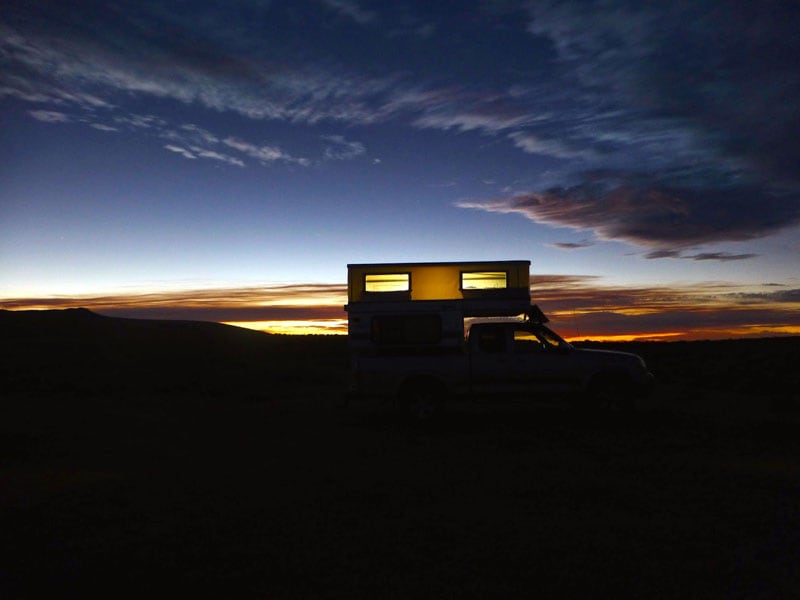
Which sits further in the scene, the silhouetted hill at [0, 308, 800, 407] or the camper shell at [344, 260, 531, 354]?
the silhouetted hill at [0, 308, 800, 407]

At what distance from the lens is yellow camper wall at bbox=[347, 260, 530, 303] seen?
13.0 metres

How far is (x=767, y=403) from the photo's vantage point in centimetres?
1670

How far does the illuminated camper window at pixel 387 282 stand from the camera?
13.0 metres

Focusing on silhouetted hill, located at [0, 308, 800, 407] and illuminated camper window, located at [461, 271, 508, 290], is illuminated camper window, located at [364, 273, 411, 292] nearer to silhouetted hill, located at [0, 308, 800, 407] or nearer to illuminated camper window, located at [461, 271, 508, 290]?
illuminated camper window, located at [461, 271, 508, 290]

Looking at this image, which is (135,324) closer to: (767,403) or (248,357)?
(248,357)

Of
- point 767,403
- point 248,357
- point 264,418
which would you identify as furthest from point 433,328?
point 248,357

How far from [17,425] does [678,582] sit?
43.7 ft

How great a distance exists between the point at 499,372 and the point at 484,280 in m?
1.88

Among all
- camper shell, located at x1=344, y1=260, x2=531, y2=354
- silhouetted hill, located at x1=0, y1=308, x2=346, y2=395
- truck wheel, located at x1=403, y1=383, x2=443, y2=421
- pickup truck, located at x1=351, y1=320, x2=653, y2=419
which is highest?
camper shell, located at x1=344, y1=260, x2=531, y2=354

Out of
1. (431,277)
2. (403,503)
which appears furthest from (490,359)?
(403,503)

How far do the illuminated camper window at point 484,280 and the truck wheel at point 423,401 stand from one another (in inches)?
84.9

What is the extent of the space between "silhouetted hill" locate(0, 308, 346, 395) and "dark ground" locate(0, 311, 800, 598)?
8.36 metres

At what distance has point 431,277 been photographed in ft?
42.9

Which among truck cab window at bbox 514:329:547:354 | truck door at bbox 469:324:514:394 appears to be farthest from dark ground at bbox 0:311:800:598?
truck cab window at bbox 514:329:547:354
